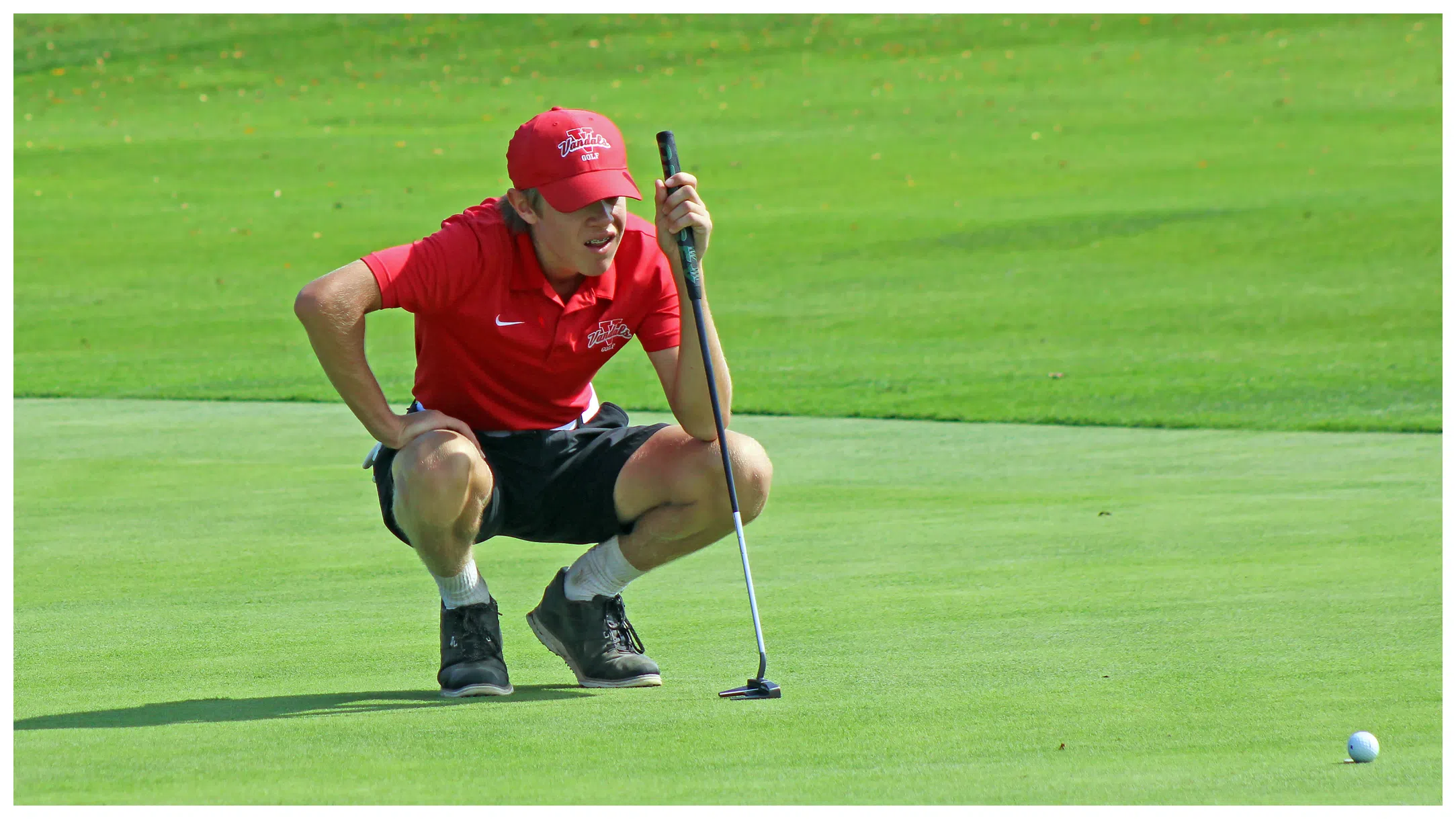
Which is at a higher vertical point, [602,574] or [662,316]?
[662,316]

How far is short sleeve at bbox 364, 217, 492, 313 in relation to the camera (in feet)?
15.3

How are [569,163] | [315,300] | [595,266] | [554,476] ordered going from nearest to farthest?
1. [315,300]
2. [569,163]
3. [595,266]
4. [554,476]

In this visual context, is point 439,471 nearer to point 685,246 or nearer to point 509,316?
point 509,316

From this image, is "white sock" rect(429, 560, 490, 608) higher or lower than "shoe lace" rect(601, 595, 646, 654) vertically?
higher

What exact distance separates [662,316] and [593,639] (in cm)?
76

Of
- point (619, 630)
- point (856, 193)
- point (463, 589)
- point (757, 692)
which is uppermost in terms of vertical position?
point (856, 193)

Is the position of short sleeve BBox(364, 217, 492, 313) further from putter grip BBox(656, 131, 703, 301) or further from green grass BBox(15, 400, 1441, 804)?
green grass BBox(15, 400, 1441, 804)

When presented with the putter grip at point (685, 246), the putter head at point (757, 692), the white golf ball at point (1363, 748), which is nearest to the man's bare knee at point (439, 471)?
the putter grip at point (685, 246)

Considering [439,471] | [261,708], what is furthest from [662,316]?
[261,708]

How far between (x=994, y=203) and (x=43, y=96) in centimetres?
1490

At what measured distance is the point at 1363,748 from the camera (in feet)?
12.9

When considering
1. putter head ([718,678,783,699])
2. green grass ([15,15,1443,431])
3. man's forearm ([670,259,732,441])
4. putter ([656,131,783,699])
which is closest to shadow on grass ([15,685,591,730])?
putter head ([718,678,783,699])

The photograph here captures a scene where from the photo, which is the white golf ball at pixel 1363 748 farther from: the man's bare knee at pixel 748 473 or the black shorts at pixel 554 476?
the black shorts at pixel 554 476

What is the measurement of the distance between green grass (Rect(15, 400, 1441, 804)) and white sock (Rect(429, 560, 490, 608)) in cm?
21
